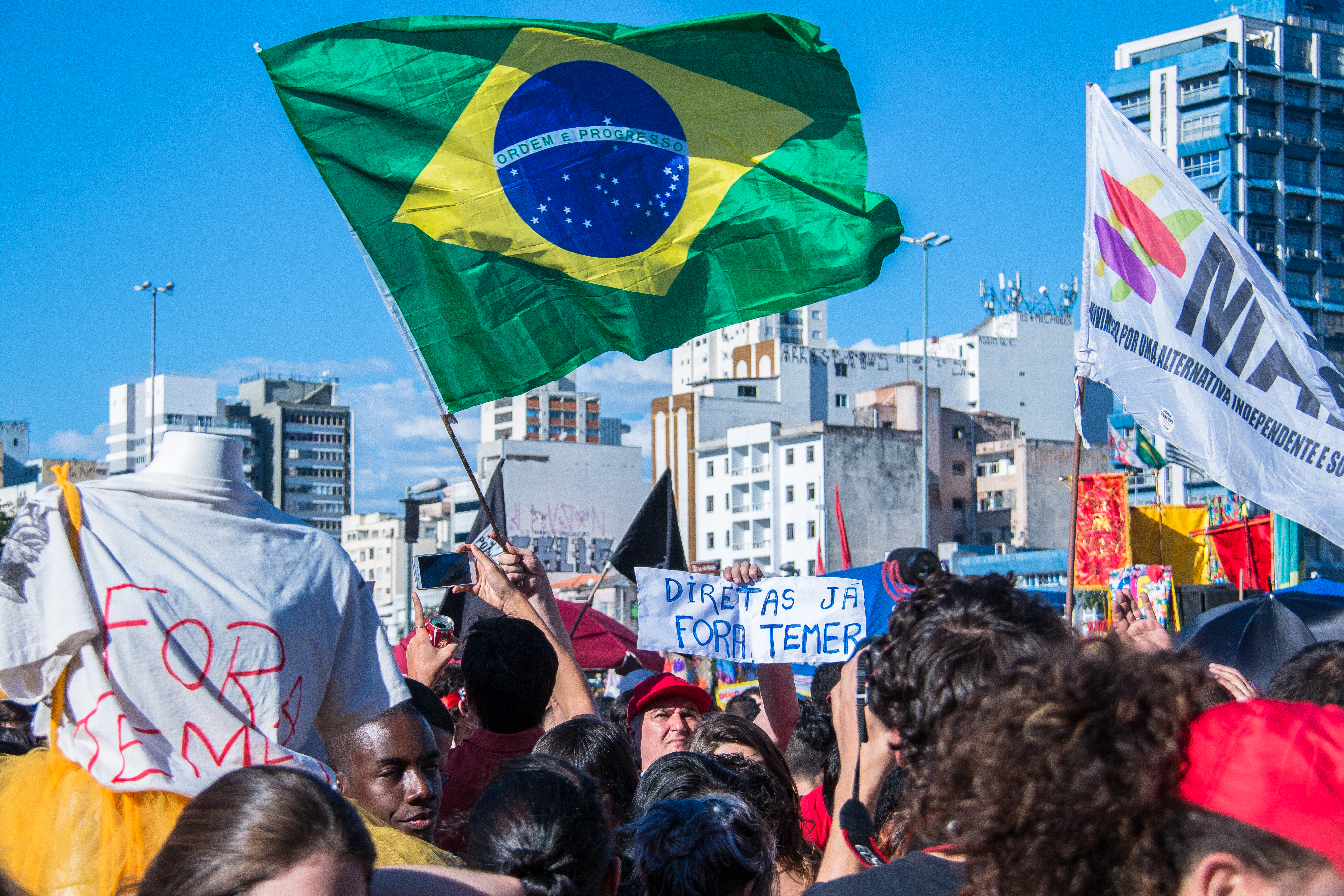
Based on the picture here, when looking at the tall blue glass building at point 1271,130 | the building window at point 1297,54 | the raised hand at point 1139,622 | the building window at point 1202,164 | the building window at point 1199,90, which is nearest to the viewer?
the raised hand at point 1139,622

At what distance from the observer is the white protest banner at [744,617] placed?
Answer: 22.4ft

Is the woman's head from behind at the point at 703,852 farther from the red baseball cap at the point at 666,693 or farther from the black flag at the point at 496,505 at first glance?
the black flag at the point at 496,505

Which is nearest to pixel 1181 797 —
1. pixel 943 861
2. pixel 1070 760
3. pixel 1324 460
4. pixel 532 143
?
pixel 1070 760

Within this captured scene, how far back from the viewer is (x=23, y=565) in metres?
Result: 2.72

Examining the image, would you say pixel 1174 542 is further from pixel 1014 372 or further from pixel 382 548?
pixel 382 548

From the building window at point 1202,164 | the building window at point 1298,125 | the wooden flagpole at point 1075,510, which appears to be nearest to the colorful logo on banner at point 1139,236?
the wooden flagpole at point 1075,510

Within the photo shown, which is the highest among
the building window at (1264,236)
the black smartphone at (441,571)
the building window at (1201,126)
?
the building window at (1201,126)

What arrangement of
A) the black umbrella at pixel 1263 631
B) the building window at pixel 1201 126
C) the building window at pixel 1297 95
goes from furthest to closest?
the building window at pixel 1297 95 → the building window at pixel 1201 126 → the black umbrella at pixel 1263 631

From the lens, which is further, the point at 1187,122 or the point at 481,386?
the point at 1187,122

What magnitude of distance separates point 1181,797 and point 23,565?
2.33 metres

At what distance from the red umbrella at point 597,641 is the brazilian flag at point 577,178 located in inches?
188

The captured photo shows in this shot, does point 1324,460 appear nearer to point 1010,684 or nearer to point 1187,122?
point 1010,684

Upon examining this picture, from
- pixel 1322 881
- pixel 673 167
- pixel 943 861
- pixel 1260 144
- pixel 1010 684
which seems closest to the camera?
pixel 1322 881

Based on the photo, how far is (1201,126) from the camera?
80.8 meters
